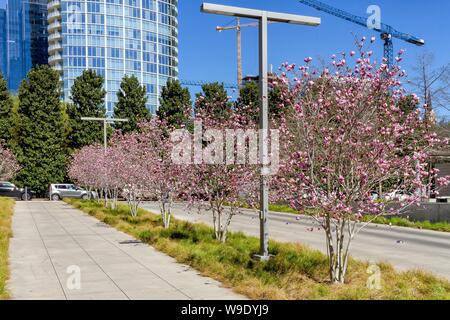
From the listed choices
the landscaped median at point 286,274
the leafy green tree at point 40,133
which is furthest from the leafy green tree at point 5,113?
the landscaped median at point 286,274

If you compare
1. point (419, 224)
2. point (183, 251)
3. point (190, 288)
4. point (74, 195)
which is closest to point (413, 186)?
point (190, 288)

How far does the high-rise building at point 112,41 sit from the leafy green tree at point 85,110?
59.6m

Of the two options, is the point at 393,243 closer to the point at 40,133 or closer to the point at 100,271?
the point at 100,271

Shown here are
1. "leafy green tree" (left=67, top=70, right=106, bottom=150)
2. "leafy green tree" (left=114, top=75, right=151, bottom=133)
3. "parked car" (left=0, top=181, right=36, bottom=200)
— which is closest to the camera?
"parked car" (left=0, top=181, right=36, bottom=200)

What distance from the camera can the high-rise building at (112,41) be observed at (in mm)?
111925

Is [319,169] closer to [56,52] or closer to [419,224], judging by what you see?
[419,224]

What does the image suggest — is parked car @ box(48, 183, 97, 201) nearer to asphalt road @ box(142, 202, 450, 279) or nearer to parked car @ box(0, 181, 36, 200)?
parked car @ box(0, 181, 36, 200)

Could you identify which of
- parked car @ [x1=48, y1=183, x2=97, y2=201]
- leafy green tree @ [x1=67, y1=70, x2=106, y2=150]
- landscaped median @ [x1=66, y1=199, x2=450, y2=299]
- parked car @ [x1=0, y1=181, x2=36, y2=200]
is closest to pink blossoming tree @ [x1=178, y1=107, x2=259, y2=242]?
landscaped median @ [x1=66, y1=199, x2=450, y2=299]

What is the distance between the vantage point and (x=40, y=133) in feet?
164

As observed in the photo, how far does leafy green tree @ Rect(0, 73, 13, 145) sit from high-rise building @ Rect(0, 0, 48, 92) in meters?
125

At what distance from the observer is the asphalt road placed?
1276 centimetres

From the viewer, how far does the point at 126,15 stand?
11762 centimetres

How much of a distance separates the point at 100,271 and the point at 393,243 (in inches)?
387

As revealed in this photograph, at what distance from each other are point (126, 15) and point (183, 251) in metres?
113
